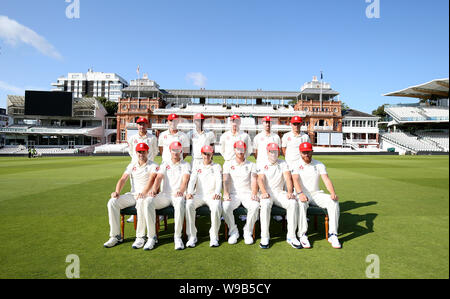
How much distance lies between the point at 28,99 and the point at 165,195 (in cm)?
6311

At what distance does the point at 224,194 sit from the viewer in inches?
185

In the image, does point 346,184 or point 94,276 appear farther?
point 346,184

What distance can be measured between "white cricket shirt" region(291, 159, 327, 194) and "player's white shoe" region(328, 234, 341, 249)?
2.90 ft

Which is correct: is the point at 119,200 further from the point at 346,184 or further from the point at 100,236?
the point at 346,184

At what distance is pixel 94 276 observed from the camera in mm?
3371

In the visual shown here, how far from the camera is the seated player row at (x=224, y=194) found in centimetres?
444

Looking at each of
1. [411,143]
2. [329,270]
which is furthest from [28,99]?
[411,143]

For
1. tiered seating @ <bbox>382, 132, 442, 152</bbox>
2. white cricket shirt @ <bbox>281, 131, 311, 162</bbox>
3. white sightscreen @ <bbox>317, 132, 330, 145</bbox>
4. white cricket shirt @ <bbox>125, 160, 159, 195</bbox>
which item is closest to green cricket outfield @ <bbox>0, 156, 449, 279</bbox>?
white cricket shirt @ <bbox>125, 160, 159, 195</bbox>

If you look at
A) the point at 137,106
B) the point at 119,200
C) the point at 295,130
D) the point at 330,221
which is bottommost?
the point at 330,221

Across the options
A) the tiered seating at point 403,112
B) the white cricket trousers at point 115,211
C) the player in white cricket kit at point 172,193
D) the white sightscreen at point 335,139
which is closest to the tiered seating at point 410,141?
the tiered seating at point 403,112

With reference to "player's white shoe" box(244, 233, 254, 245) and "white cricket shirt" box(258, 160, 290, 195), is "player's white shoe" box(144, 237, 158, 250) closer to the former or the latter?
"player's white shoe" box(244, 233, 254, 245)

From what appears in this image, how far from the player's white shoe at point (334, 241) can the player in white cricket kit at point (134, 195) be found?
130 inches

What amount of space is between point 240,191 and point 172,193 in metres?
1.31

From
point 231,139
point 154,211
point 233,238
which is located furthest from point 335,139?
point 154,211
